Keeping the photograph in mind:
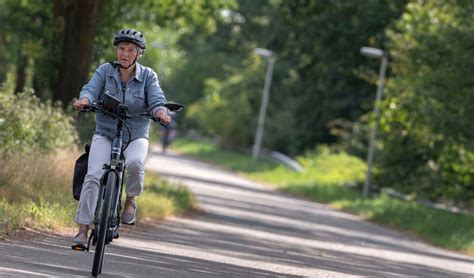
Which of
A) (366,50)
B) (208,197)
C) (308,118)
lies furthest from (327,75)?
(208,197)

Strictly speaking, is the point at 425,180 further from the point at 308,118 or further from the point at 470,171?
the point at 308,118

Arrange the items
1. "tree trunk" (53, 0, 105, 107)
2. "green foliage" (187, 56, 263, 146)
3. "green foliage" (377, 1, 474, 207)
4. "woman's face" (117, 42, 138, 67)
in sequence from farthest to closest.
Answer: "green foliage" (187, 56, 263, 146), "green foliage" (377, 1, 474, 207), "tree trunk" (53, 0, 105, 107), "woman's face" (117, 42, 138, 67)

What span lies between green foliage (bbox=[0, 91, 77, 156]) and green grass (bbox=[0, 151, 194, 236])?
36cm

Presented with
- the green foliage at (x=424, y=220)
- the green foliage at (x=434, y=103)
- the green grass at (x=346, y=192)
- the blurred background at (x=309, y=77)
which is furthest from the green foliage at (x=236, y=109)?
the green foliage at (x=424, y=220)

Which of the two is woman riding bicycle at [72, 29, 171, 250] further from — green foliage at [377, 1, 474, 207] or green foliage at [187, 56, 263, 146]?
green foliage at [187, 56, 263, 146]

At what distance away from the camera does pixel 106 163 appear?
1130 cm

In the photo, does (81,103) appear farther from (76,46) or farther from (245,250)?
(76,46)

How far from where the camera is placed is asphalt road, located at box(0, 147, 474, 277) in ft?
40.1

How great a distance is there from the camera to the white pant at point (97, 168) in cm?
1131

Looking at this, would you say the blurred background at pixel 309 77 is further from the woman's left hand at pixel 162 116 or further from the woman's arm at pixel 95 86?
the woman's left hand at pixel 162 116

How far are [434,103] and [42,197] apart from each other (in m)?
17.6

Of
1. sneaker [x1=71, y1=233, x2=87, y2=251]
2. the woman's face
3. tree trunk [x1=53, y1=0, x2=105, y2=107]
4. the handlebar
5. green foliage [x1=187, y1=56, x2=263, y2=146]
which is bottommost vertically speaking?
sneaker [x1=71, y1=233, x2=87, y2=251]

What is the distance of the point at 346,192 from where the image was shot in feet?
137

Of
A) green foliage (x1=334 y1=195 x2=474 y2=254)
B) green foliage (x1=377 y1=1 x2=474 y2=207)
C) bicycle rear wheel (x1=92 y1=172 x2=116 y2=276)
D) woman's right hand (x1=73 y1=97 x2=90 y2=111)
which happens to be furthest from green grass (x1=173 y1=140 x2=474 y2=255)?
woman's right hand (x1=73 y1=97 x2=90 y2=111)
